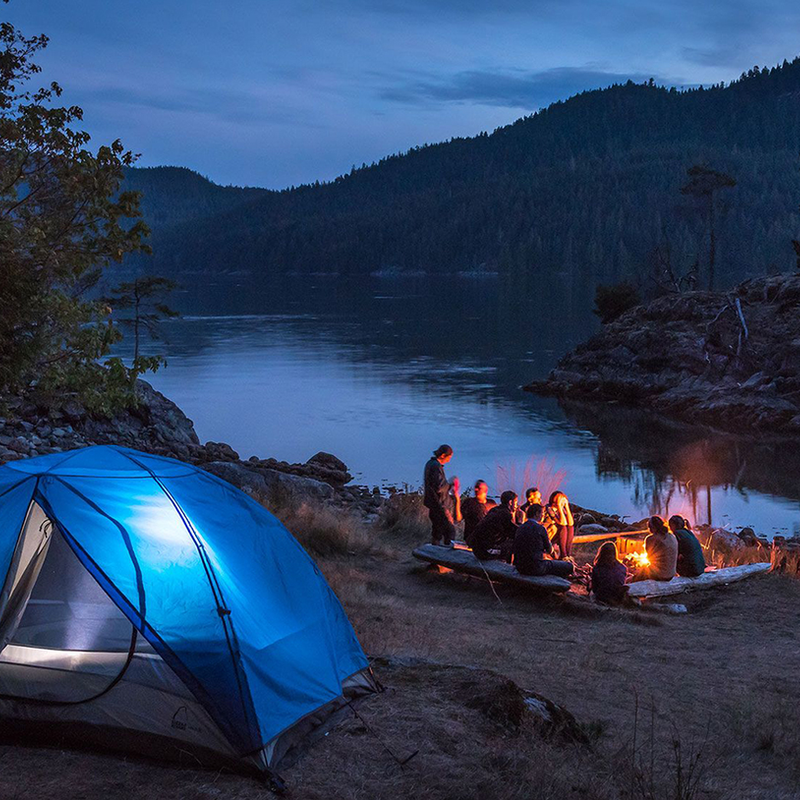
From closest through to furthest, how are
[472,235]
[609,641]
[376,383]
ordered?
1. [609,641]
2. [376,383]
3. [472,235]

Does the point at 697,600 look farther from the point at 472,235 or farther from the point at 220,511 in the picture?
the point at 472,235

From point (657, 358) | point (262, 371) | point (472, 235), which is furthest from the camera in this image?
point (472, 235)

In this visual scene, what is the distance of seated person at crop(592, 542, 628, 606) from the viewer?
11.9 meters

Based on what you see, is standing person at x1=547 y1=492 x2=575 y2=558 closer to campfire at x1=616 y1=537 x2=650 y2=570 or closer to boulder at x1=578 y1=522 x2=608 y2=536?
campfire at x1=616 y1=537 x2=650 y2=570

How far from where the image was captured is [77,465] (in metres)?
7.19

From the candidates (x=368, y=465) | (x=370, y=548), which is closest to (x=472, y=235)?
(x=368, y=465)

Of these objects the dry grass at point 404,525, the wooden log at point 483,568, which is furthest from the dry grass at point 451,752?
the dry grass at point 404,525

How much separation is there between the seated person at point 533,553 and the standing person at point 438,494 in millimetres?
1646

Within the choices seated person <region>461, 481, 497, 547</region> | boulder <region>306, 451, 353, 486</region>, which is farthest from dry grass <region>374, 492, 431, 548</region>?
boulder <region>306, 451, 353, 486</region>

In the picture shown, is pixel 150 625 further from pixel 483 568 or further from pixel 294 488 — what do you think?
pixel 294 488

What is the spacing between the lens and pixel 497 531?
12859 mm

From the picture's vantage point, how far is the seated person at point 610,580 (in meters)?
11.9

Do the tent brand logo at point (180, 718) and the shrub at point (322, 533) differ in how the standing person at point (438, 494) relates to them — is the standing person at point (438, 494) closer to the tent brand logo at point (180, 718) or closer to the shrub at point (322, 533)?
the shrub at point (322, 533)

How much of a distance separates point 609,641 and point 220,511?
488 centimetres
